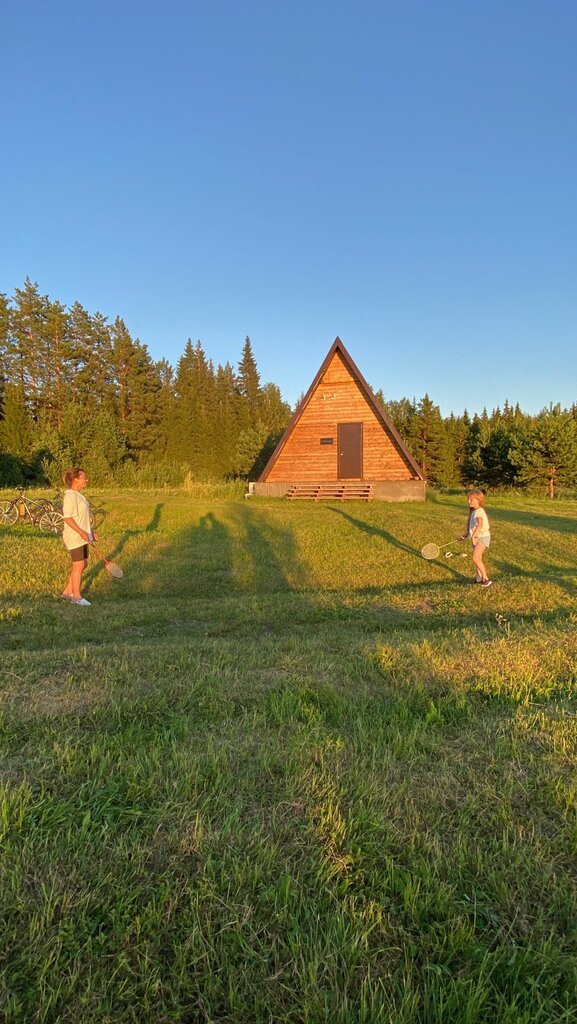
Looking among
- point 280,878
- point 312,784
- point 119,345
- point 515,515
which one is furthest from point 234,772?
point 119,345

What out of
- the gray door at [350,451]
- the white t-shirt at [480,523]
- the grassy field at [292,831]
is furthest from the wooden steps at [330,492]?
the grassy field at [292,831]

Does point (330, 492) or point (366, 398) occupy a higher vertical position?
point (366, 398)

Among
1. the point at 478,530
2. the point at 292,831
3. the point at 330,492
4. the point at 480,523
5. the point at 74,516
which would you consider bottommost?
the point at 292,831

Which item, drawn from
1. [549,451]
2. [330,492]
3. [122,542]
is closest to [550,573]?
[122,542]

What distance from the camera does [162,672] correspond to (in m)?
3.94

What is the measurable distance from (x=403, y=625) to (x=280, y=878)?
4.82 metres

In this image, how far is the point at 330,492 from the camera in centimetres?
2506

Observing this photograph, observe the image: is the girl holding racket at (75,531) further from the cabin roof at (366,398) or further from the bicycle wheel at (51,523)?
the cabin roof at (366,398)

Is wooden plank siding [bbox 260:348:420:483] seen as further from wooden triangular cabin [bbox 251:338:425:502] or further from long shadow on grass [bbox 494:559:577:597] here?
long shadow on grass [bbox 494:559:577:597]

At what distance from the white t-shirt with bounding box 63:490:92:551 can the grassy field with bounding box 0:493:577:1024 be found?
355 cm

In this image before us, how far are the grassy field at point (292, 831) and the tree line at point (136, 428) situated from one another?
27.8 metres

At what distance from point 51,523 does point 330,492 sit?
1428 centimetres

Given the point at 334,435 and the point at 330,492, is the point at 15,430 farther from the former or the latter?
the point at 330,492

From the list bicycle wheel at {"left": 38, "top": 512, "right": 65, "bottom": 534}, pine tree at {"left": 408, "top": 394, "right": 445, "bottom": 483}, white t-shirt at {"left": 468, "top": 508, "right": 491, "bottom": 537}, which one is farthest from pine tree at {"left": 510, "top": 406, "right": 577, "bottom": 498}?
bicycle wheel at {"left": 38, "top": 512, "right": 65, "bottom": 534}
